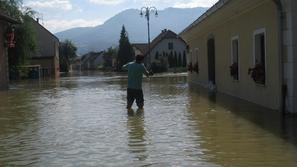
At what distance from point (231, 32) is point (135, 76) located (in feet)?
18.8

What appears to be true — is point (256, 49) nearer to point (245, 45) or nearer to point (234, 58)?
point (245, 45)

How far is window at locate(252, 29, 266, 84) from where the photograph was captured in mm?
14789

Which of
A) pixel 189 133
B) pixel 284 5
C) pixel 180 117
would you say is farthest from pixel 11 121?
pixel 284 5

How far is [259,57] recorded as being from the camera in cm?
1575

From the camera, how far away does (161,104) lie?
17.3 meters

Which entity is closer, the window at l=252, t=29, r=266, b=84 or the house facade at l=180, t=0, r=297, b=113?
the house facade at l=180, t=0, r=297, b=113

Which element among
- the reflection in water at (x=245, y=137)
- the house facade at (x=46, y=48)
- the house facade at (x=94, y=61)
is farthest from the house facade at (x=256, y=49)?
the house facade at (x=94, y=61)

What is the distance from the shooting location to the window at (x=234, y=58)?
732 inches

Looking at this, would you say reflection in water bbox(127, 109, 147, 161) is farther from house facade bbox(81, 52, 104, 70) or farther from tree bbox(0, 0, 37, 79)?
house facade bbox(81, 52, 104, 70)

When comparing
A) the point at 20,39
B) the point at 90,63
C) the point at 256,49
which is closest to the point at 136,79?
the point at 256,49

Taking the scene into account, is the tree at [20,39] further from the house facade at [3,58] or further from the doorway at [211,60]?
the doorway at [211,60]

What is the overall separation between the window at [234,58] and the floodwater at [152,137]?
3052mm

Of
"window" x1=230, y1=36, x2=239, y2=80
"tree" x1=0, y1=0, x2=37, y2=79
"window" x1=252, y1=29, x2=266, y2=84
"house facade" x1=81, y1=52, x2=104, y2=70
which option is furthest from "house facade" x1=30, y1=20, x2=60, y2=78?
"house facade" x1=81, y1=52, x2=104, y2=70

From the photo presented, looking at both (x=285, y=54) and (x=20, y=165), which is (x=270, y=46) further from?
(x=20, y=165)
